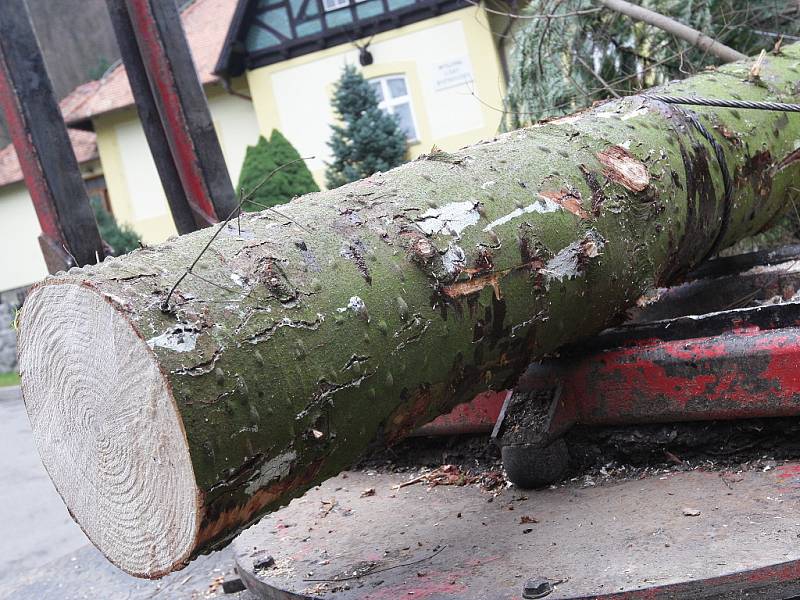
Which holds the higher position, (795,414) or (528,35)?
(528,35)

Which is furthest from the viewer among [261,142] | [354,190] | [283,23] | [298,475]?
[283,23]

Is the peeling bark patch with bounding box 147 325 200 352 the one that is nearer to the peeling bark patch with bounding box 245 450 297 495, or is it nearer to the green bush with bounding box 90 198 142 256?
the peeling bark patch with bounding box 245 450 297 495

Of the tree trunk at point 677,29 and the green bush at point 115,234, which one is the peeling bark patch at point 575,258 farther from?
the green bush at point 115,234

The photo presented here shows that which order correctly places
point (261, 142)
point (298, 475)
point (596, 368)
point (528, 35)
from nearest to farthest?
point (298, 475)
point (596, 368)
point (528, 35)
point (261, 142)

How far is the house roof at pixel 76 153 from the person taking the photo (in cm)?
2303

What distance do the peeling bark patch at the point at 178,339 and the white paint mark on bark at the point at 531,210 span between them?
821 mm

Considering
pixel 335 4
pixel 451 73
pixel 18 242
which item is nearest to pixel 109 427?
pixel 451 73

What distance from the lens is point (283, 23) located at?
1938cm

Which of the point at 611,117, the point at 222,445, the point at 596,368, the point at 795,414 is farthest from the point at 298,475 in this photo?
the point at 611,117

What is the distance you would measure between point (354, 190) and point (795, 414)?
122cm

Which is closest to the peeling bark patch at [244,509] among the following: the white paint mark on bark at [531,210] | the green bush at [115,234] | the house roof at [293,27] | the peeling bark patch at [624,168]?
the white paint mark on bark at [531,210]

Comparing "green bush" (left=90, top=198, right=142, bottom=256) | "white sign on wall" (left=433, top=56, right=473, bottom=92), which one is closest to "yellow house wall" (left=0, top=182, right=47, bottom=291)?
"green bush" (left=90, top=198, right=142, bottom=256)

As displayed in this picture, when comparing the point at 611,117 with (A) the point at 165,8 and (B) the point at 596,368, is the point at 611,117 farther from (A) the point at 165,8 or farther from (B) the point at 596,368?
(A) the point at 165,8

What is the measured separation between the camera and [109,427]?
6.28 feet
